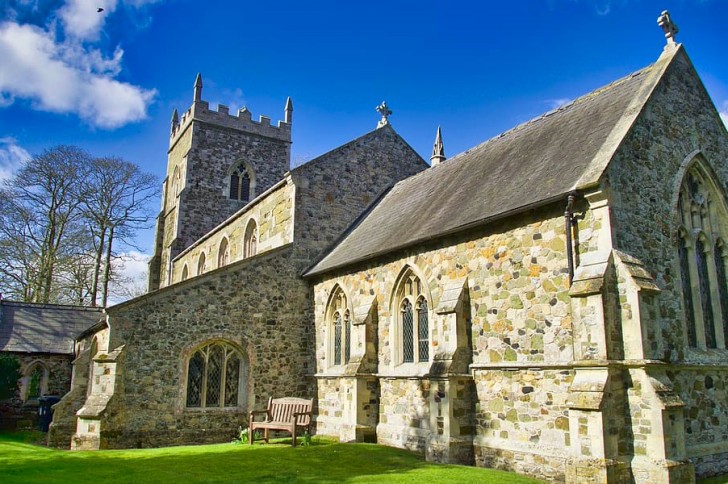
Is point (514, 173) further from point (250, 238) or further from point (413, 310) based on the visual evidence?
point (250, 238)

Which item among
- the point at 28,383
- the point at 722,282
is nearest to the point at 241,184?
the point at 28,383

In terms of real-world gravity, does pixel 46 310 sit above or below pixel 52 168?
below

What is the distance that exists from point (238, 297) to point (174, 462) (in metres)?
6.71

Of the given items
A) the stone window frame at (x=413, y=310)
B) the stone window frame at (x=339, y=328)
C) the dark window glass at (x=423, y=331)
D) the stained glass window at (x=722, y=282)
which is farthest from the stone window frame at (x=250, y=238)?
the stained glass window at (x=722, y=282)

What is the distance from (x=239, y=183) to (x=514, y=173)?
2364 centimetres

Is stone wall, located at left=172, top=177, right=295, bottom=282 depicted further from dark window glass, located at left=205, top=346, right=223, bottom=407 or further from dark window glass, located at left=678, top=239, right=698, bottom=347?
dark window glass, located at left=678, top=239, right=698, bottom=347

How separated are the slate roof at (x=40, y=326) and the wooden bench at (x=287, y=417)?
12.8m

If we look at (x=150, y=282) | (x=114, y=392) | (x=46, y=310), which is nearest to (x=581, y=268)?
(x=114, y=392)

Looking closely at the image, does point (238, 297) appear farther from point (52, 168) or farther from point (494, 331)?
point (52, 168)

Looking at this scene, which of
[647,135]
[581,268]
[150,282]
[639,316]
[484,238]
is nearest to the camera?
[639,316]

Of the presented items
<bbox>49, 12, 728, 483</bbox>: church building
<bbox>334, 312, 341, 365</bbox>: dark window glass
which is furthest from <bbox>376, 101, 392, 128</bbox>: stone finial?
<bbox>334, 312, 341, 365</bbox>: dark window glass

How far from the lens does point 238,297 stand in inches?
727

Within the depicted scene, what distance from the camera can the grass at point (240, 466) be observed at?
10.5 meters

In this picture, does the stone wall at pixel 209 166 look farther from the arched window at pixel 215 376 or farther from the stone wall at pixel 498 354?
the stone wall at pixel 498 354
